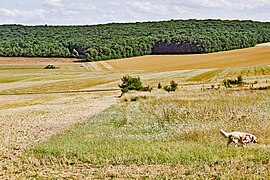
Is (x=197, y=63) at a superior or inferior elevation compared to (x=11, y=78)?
superior

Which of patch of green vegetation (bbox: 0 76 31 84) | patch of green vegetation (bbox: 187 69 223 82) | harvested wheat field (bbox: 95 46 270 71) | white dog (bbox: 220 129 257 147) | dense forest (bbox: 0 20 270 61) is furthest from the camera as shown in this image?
dense forest (bbox: 0 20 270 61)

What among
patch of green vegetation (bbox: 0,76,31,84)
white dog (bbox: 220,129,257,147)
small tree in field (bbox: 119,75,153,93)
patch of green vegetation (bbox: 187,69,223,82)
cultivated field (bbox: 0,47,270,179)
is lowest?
patch of green vegetation (bbox: 0,76,31,84)

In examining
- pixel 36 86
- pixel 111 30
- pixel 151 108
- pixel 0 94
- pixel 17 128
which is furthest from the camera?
pixel 111 30

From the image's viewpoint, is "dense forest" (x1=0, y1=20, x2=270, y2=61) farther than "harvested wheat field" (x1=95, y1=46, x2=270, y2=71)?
Yes

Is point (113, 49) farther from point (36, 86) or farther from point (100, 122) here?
point (100, 122)

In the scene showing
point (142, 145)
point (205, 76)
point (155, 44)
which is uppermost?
point (155, 44)

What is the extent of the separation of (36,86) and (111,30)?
122895 millimetres

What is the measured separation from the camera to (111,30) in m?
194

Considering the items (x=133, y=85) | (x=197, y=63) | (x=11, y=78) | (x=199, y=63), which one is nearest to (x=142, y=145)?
(x=133, y=85)

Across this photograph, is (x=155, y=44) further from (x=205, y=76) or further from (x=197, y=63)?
(x=205, y=76)

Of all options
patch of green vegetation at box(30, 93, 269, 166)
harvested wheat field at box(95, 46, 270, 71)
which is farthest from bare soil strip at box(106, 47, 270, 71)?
patch of green vegetation at box(30, 93, 269, 166)

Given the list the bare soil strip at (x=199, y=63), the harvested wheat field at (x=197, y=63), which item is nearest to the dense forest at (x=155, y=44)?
the harvested wheat field at (x=197, y=63)

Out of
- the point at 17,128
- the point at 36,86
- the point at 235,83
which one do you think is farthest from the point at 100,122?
the point at 36,86

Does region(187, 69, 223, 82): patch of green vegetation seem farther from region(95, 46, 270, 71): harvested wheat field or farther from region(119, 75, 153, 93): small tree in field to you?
region(119, 75, 153, 93): small tree in field
